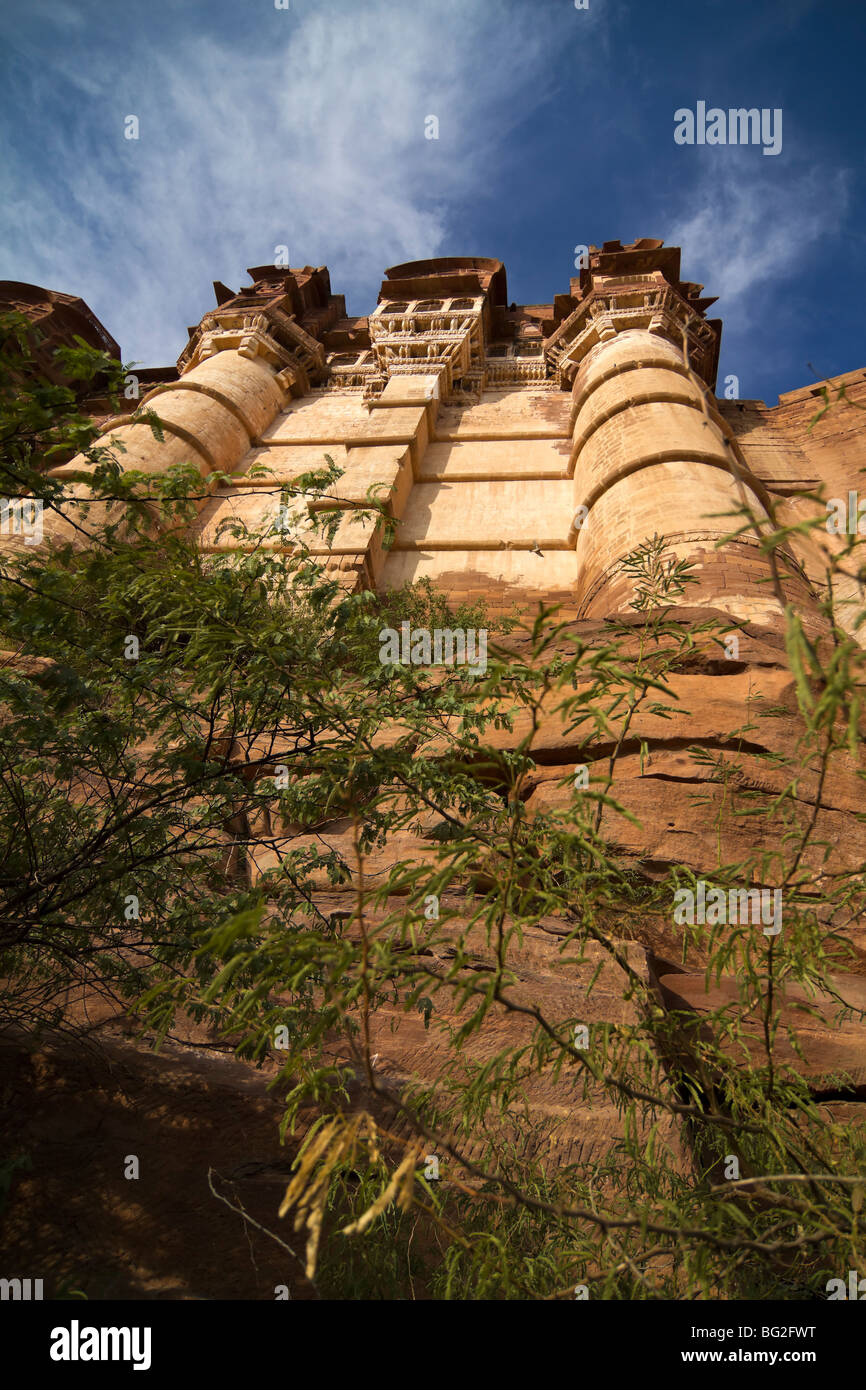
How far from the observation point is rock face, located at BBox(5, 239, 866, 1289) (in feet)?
10.4

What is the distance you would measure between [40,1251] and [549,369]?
14.8m

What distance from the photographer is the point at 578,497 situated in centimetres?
988

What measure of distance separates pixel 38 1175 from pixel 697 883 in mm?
2008

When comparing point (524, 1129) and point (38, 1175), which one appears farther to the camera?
point (524, 1129)

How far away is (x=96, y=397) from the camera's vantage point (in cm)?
1659

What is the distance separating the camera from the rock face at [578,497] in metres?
3.17

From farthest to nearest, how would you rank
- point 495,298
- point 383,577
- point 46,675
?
point 495,298 < point 383,577 < point 46,675

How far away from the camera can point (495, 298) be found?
1593cm
